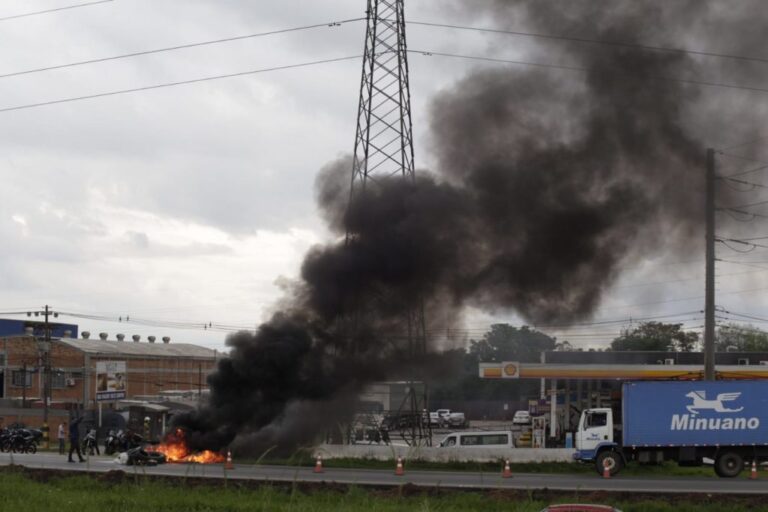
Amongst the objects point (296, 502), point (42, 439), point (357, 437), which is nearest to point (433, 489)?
point (296, 502)

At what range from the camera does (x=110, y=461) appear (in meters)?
37.5

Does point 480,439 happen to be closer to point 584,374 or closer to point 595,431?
point 595,431

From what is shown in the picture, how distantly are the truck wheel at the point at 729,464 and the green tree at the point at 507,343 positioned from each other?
2513 inches

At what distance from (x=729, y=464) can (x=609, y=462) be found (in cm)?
432

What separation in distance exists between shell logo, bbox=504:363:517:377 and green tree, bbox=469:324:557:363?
46.6m

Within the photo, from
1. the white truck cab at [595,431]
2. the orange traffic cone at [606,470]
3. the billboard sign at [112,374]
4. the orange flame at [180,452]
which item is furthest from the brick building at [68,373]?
the orange traffic cone at [606,470]

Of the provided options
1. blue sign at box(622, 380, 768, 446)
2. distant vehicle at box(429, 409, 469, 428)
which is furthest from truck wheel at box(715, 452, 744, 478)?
distant vehicle at box(429, 409, 469, 428)

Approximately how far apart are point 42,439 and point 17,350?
28.7m

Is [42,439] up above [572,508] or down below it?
below

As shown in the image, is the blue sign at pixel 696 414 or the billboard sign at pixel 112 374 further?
the billboard sign at pixel 112 374

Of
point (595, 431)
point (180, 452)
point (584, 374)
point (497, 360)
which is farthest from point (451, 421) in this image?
point (595, 431)

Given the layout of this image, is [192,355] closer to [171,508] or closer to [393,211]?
[393,211]

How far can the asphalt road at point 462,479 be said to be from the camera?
26.0 meters

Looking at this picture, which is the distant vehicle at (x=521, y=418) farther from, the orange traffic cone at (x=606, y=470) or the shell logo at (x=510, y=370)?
the orange traffic cone at (x=606, y=470)
